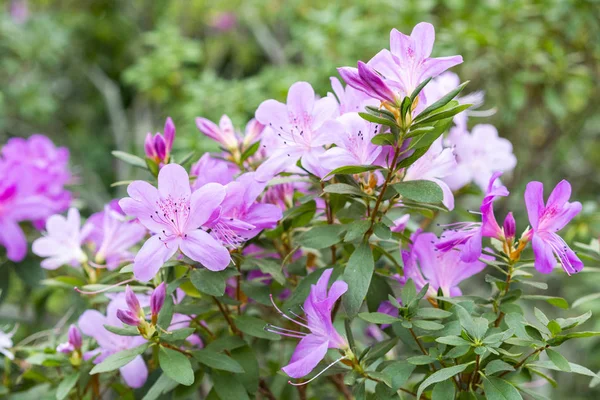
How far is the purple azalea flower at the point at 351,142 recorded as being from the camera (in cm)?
83

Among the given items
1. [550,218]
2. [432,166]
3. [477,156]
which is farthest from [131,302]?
[477,156]

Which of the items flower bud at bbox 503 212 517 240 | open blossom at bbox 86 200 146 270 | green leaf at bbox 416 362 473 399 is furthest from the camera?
open blossom at bbox 86 200 146 270

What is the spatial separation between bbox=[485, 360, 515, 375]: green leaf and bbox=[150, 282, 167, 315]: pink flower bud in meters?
0.43

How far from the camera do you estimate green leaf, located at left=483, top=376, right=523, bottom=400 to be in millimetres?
776

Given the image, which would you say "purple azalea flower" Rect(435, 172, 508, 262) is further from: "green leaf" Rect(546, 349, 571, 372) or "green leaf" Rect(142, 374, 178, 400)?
"green leaf" Rect(142, 374, 178, 400)

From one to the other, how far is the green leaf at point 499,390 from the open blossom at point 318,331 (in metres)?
0.19

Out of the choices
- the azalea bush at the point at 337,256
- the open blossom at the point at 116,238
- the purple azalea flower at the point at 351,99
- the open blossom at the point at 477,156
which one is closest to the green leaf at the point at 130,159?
the azalea bush at the point at 337,256

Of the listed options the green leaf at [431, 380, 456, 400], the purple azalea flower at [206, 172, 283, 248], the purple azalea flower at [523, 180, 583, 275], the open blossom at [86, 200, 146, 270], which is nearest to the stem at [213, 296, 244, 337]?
the purple azalea flower at [206, 172, 283, 248]

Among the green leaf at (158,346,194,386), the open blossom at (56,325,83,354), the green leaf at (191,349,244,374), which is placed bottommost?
the open blossom at (56,325,83,354)

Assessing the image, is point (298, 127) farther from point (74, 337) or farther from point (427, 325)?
point (74, 337)

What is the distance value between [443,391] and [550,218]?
27 centimetres

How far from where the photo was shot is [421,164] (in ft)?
2.94

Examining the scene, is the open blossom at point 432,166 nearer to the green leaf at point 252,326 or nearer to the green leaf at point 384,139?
the green leaf at point 384,139

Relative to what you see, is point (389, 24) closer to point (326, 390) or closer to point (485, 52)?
point (485, 52)
